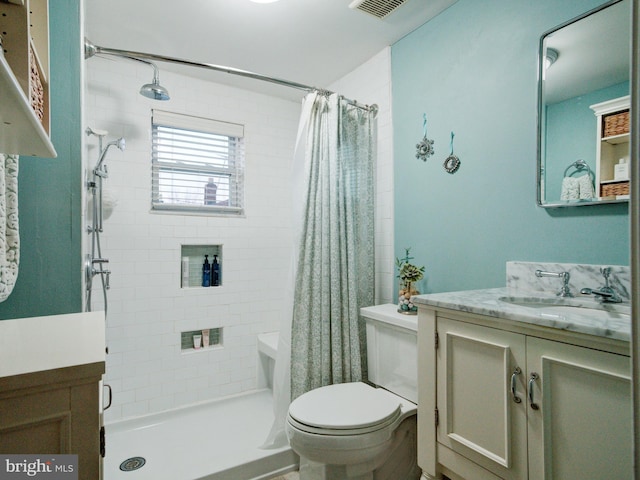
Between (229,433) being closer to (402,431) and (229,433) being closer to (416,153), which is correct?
(402,431)

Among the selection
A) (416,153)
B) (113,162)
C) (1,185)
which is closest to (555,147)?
(416,153)

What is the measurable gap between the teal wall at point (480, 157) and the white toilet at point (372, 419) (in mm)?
406

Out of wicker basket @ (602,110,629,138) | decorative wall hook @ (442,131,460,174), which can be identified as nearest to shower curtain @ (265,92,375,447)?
decorative wall hook @ (442,131,460,174)

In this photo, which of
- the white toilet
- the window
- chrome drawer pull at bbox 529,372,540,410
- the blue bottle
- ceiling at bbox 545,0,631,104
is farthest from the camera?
the blue bottle

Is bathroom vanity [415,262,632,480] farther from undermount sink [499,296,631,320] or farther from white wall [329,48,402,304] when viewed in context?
white wall [329,48,402,304]

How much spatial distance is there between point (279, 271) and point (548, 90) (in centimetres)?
227

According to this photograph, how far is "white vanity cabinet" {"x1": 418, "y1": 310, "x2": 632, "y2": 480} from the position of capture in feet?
2.84

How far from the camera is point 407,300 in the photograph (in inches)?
76.1

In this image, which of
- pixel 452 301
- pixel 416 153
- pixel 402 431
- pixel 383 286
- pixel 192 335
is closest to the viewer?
pixel 452 301

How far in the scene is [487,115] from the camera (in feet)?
5.67

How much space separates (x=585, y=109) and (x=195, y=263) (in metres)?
2.56

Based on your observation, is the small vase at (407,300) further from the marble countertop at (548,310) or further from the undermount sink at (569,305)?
the undermount sink at (569,305)

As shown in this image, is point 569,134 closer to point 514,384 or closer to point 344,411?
point 514,384

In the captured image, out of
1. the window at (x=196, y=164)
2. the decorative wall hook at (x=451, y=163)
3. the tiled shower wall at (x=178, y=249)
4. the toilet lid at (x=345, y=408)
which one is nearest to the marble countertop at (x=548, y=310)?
the toilet lid at (x=345, y=408)
